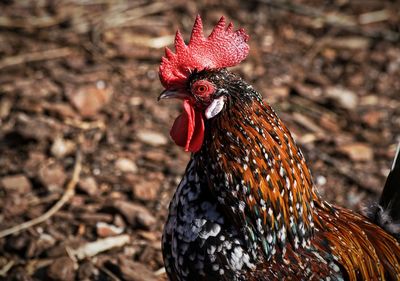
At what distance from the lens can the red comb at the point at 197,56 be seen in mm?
3352

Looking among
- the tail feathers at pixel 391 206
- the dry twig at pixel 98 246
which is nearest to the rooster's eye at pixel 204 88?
the tail feathers at pixel 391 206

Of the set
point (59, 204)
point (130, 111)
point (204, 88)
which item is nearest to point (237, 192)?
point (204, 88)

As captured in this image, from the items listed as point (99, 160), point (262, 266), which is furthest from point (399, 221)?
point (99, 160)

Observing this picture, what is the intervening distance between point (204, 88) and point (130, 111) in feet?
8.91

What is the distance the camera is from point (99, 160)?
5.39 m

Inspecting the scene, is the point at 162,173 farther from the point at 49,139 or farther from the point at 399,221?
the point at 399,221

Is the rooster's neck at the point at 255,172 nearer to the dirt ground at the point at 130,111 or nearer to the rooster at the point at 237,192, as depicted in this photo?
the rooster at the point at 237,192

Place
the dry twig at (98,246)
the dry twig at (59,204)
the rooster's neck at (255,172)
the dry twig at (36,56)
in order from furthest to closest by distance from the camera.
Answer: the dry twig at (36,56)
the dry twig at (59,204)
the dry twig at (98,246)
the rooster's neck at (255,172)

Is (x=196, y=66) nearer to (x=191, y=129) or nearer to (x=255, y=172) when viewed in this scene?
(x=191, y=129)

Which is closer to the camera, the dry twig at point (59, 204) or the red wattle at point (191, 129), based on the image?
the red wattle at point (191, 129)

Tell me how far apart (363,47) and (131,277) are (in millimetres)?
3799

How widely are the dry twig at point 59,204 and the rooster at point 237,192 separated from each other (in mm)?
1603

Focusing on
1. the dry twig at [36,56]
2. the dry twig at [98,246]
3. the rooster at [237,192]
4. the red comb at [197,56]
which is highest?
the red comb at [197,56]

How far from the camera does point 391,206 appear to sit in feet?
12.0
